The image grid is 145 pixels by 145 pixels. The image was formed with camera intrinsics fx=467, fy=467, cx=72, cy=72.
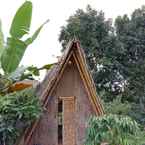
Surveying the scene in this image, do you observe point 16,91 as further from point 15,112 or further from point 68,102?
point 68,102

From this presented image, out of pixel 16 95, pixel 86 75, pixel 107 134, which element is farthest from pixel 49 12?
pixel 107 134

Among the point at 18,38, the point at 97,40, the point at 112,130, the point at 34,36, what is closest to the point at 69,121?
the point at 112,130

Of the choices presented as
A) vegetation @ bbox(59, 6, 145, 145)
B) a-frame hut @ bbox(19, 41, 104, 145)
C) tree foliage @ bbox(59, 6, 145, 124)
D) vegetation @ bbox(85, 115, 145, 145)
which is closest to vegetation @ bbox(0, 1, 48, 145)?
a-frame hut @ bbox(19, 41, 104, 145)

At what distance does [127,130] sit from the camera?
883 centimetres

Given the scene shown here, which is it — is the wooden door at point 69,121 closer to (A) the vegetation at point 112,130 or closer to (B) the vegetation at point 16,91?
(B) the vegetation at point 16,91

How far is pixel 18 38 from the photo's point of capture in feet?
31.9

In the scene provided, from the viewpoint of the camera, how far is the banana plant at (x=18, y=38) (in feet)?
31.7

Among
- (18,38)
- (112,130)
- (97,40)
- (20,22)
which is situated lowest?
(112,130)

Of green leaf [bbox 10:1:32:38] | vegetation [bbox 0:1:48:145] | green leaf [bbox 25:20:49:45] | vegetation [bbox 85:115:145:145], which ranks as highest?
green leaf [bbox 10:1:32:38]

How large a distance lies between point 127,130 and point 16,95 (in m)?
2.45

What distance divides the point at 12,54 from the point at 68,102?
1.80 meters

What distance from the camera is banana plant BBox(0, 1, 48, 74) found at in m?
9.66

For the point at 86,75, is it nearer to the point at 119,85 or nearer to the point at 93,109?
the point at 93,109

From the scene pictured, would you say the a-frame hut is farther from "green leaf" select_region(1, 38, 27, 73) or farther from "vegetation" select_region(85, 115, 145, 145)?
"vegetation" select_region(85, 115, 145, 145)
